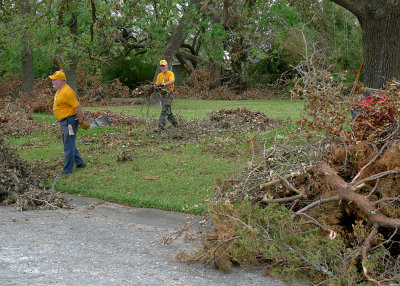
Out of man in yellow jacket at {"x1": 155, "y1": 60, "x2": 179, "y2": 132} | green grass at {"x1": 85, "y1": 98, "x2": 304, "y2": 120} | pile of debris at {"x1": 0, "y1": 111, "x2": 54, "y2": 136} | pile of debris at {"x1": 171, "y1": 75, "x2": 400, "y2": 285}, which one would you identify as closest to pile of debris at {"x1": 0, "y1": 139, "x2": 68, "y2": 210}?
pile of debris at {"x1": 171, "y1": 75, "x2": 400, "y2": 285}

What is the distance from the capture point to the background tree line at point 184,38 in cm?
1484

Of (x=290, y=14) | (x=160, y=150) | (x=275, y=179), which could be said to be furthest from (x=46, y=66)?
(x=275, y=179)

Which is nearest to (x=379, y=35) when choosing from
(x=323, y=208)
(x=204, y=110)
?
(x=323, y=208)

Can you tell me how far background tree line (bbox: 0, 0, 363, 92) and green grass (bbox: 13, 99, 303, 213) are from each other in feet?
8.90

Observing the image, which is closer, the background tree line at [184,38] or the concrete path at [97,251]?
the concrete path at [97,251]

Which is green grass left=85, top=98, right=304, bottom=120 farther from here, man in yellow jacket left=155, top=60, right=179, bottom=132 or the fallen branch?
the fallen branch

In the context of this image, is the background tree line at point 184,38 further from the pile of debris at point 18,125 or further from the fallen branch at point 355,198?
the fallen branch at point 355,198

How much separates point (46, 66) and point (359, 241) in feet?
88.3

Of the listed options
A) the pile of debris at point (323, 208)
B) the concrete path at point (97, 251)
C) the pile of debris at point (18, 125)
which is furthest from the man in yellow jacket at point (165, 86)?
the pile of debris at point (323, 208)

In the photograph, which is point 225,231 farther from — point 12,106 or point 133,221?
point 12,106

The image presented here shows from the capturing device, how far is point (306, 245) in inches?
181

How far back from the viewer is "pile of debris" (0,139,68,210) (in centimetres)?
744

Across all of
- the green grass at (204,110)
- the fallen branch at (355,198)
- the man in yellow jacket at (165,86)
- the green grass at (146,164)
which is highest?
the man in yellow jacket at (165,86)

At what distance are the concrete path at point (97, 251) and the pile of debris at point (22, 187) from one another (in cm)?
25
